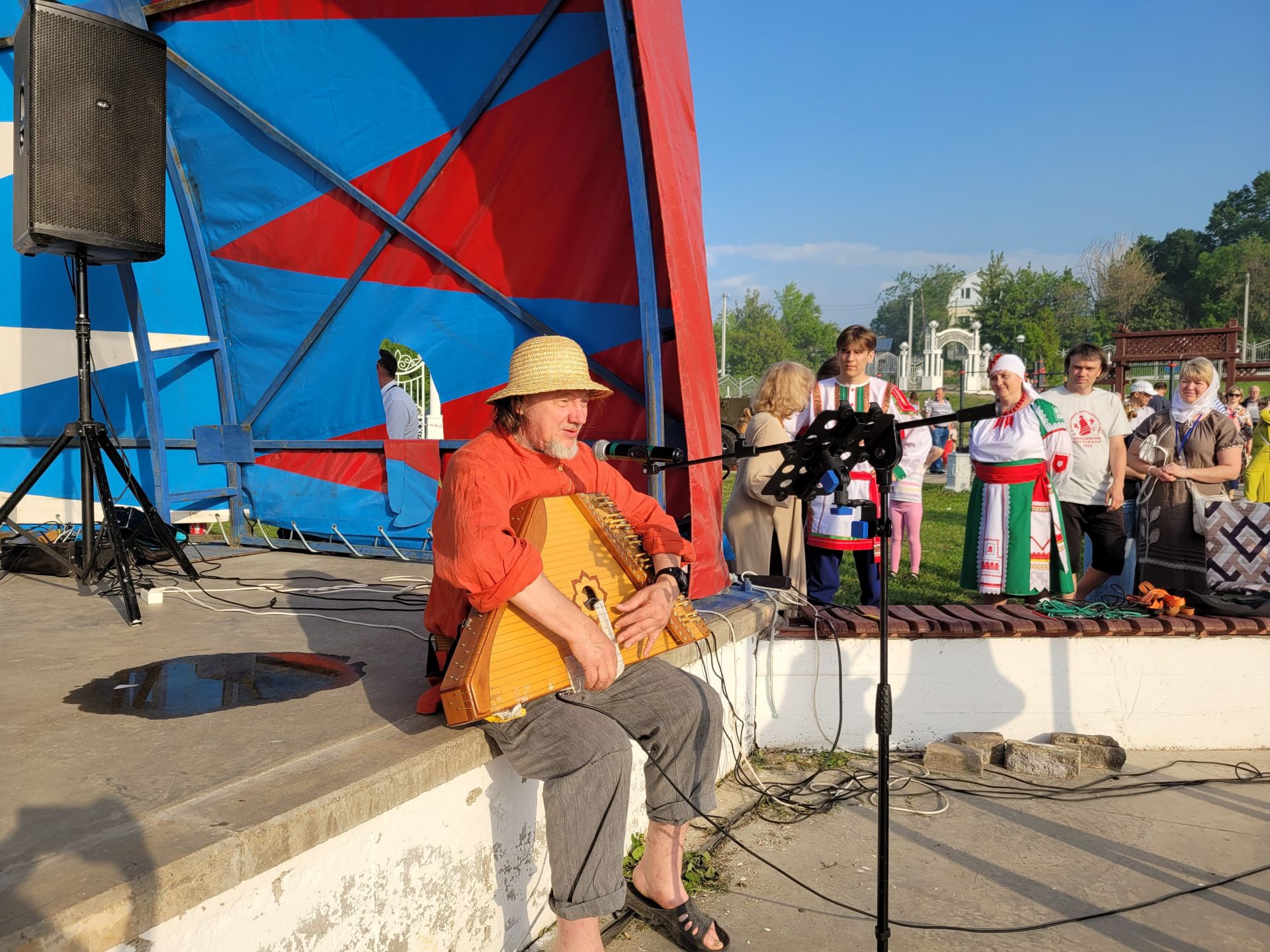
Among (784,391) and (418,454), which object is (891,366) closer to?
(418,454)

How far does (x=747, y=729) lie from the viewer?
14.6 ft

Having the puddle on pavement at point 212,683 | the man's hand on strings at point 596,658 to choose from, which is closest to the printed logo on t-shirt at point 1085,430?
the man's hand on strings at point 596,658

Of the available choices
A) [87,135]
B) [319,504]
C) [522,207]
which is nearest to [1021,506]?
[522,207]

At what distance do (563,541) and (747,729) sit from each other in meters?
2.05

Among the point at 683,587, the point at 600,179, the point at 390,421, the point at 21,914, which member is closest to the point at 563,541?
the point at 683,587

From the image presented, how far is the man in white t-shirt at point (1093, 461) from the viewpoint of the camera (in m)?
5.88

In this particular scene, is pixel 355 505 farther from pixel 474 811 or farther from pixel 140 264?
pixel 474 811

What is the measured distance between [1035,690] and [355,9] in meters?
5.68

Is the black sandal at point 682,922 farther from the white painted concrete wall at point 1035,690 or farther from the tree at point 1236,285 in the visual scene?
the tree at point 1236,285

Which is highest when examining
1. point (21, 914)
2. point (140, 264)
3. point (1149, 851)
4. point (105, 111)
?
point (105, 111)

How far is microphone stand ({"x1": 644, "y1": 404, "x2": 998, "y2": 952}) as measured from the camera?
96.3 inches

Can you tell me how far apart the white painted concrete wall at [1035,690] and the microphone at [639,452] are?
1833 mm

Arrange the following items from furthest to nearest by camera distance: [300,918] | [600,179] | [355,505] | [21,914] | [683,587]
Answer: [355,505] < [600,179] < [683,587] < [300,918] < [21,914]

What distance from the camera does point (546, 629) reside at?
2.66 metres
